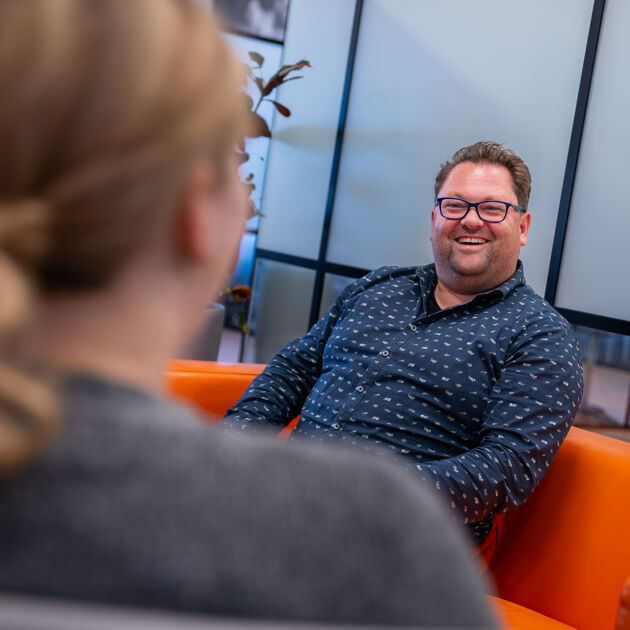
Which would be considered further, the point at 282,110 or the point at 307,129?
the point at 307,129

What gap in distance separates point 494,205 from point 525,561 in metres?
0.92

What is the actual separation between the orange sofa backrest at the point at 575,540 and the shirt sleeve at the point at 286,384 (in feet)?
Result: 2.13

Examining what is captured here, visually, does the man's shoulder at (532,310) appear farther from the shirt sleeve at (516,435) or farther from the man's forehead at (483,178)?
the man's forehead at (483,178)

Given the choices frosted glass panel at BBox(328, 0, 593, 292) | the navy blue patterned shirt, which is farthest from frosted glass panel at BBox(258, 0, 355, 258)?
the navy blue patterned shirt

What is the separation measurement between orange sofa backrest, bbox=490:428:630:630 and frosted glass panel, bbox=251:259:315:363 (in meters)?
2.58

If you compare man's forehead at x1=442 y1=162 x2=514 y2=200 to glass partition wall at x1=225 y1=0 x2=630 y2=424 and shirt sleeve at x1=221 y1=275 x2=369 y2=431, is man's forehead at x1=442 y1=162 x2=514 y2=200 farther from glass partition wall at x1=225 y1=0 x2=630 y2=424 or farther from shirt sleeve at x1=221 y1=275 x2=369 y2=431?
glass partition wall at x1=225 y1=0 x2=630 y2=424

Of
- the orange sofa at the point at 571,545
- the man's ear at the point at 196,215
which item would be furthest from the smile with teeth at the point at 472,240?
the man's ear at the point at 196,215

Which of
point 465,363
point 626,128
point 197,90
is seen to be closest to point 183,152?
point 197,90

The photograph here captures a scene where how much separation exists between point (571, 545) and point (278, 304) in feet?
9.77

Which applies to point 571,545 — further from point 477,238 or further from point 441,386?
point 477,238

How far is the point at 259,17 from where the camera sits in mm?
4664

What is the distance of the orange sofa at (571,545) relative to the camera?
1.54 meters

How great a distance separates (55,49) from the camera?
1.47 feet

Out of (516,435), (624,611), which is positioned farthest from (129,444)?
(516,435)
